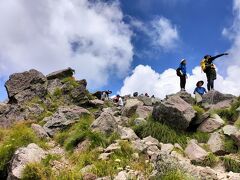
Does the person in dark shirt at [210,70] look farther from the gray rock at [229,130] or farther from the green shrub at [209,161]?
the green shrub at [209,161]

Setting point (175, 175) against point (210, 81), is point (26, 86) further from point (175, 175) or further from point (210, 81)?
point (175, 175)

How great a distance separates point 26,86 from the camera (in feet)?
97.3

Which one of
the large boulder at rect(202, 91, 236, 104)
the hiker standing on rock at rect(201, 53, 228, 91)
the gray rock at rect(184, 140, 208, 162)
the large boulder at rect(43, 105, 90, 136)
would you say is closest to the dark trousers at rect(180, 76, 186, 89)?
the hiker standing on rock at rect(201, 53, 228, 91)

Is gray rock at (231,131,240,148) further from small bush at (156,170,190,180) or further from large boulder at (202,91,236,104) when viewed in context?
large boulder at (202,91,236,104)

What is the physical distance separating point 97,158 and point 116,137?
2.10m

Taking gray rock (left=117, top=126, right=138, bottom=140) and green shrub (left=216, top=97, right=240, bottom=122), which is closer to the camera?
gray rock (left=117, top=126, right=138, bottom=140)

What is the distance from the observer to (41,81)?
3030 centimetres

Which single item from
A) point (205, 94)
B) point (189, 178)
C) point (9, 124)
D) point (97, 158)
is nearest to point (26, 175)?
point (97, 158)

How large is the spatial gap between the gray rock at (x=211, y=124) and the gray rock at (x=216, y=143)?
47.5 inches

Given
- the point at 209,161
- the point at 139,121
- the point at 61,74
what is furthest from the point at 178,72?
the point at 209,161

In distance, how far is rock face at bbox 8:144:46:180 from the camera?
593 inches

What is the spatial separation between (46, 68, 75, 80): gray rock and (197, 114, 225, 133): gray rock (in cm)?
1429

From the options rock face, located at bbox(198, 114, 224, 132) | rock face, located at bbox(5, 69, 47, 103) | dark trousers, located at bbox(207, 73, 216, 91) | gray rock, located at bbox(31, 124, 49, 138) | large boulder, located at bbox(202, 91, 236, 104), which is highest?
dark trousers, located at bbox(207, 73, 216, 91)

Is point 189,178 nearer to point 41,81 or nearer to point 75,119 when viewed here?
point 75,119
